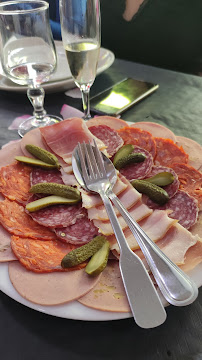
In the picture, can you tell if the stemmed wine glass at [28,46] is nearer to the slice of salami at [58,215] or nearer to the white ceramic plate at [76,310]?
the slice of salami at [58,215]

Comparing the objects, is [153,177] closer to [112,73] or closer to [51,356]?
[51,356]

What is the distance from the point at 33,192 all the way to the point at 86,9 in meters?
0.58

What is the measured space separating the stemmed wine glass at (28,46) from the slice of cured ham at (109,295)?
28.6 inches

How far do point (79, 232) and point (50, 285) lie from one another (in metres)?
0.15

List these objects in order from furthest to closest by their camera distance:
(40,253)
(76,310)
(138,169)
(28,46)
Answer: (28,46)
(138,169)
(40,253)
(76,310)

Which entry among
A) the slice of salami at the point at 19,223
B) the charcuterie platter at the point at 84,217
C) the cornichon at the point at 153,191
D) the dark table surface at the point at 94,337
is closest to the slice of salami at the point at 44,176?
the charcuterie platter at the point at 84,217

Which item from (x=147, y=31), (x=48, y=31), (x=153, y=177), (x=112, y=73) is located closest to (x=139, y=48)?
(x=147, y=31)

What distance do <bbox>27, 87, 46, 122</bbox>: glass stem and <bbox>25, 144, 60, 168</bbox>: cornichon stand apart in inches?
12.7

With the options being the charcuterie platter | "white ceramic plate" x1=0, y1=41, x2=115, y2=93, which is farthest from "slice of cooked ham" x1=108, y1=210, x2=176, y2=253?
"white ceramic plate" x1=0, y1=41, x2=115, y2=93

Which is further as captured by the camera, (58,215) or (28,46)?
(28,46)

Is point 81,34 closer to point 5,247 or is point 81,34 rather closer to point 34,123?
point 34,123

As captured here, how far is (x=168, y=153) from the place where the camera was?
3.09ft

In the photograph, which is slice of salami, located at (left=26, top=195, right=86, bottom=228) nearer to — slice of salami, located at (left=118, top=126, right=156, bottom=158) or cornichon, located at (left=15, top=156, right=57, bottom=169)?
cornichon, located at (left=15, top=156, right=57, bottom=169)

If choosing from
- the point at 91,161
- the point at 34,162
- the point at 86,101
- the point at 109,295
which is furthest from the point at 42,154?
the point at 109,295
